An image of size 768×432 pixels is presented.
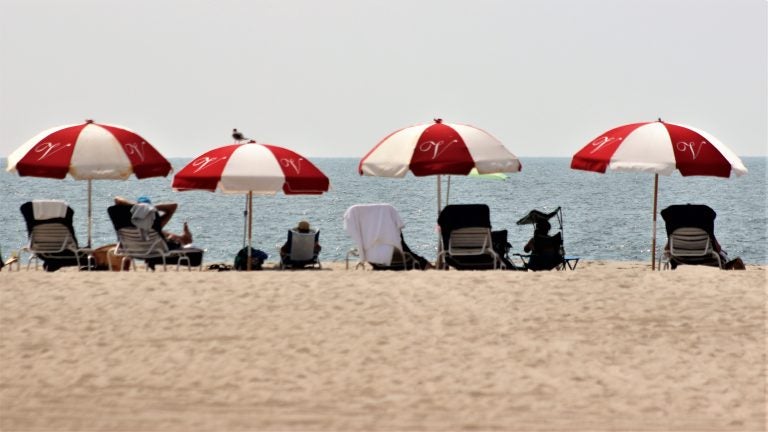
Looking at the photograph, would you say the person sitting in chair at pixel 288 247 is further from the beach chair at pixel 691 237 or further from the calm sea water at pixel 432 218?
the calm sea water at pixel 432 218

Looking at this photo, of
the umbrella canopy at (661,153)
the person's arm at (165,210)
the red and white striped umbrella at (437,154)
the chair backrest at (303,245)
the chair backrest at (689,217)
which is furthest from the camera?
the chair backrest at (303,245)

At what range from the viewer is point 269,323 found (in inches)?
397

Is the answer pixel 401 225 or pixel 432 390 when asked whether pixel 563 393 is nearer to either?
pixel 432 390

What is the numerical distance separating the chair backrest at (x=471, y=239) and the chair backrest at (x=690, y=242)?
2.18 m

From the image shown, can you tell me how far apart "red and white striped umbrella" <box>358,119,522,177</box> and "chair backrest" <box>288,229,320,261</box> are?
1.33 metres

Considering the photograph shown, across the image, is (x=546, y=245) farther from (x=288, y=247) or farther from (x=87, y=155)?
(x=87, y=155)

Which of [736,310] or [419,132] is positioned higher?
[419,132]

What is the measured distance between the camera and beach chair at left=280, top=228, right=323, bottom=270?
14.3 metres

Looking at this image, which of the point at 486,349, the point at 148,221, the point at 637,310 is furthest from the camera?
the point at 148,221

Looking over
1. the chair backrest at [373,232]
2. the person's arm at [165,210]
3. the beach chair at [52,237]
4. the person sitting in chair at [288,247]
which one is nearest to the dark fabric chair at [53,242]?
the beach chair at [52,237]

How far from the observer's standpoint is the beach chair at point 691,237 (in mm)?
14164

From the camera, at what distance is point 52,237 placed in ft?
45.4

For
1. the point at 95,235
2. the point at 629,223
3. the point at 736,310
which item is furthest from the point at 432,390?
the point at 629,223

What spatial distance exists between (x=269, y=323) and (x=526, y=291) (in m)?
2.44
